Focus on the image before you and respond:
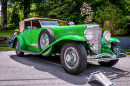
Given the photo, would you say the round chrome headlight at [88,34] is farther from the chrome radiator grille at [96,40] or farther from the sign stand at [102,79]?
the sign stand at [102,79]

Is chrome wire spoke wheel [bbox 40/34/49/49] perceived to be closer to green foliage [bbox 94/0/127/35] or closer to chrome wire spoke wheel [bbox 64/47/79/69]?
chrome wire spoke wheel [bbox 64/47/79/69]

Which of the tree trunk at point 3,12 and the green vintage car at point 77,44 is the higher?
the tree trunk at point 3,12

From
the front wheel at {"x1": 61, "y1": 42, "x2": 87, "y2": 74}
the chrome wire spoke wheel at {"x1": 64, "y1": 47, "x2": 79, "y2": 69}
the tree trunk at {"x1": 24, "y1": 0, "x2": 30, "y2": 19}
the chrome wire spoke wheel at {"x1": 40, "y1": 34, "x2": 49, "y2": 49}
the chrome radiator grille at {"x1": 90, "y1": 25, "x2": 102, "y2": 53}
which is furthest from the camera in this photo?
the tree trunk at {"x1": 24, "y1": 0, "x2": 30, "y2": 19}

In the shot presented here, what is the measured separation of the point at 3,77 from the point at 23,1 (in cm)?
2250

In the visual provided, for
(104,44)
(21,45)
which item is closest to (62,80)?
(104,44)

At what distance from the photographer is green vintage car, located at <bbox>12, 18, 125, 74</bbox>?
3.59 meters

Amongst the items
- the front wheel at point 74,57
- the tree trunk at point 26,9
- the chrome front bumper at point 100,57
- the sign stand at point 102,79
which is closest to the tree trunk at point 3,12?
the tree trunk at point 26,9

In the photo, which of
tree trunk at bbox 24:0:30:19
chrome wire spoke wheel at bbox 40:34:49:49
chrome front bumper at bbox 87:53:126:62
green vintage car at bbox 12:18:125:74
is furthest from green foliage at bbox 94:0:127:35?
chrome front bumper at bbox 87:53:126:62

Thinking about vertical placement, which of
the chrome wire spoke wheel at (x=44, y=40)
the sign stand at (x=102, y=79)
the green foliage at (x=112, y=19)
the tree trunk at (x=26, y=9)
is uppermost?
the tree trunk at (x=26, y=9)

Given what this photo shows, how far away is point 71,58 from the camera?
377cm

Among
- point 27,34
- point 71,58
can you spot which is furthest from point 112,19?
point 71,58

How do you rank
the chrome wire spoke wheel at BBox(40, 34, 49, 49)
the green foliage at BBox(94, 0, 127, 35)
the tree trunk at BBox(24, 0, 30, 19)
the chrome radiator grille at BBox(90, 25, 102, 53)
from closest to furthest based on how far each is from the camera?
the chrome radiator grille at BBox(90, 25, 102, 53) → the chrome wire spoke wheel at BBox(40, 34, 49, 49) → the green foliage at BBox(94, 0, 127, 35) → the tree trunk at BBox(24, 0, 30, 19)

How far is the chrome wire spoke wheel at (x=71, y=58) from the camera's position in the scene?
3.70m

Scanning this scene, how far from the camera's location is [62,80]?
11.0 feet
